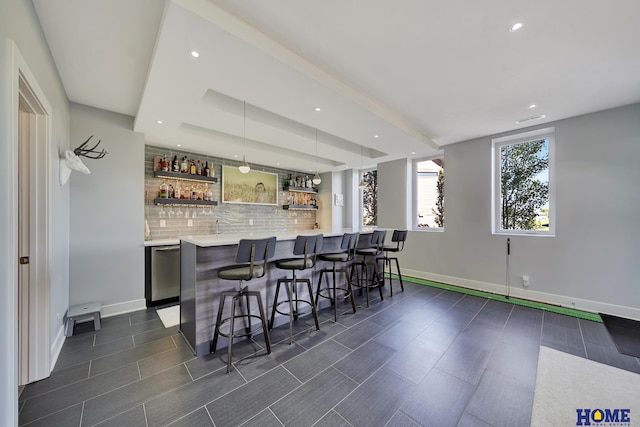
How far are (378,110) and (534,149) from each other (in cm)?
298

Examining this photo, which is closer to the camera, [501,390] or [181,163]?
[501,390]

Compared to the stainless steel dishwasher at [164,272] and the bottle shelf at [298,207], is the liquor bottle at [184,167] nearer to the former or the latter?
the stainless steel dishwasher at [164,272]

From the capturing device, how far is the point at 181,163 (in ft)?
14.1

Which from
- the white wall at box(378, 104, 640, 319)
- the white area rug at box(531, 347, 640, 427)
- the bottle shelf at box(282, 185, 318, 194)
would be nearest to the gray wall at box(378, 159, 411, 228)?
the white wall at box(378, 104, 640, 319)

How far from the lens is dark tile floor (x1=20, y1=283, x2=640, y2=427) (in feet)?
5.30

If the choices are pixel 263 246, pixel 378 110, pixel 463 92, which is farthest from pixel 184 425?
pixel 463 92

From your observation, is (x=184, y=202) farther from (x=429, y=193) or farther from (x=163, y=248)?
(x=429, y=193)

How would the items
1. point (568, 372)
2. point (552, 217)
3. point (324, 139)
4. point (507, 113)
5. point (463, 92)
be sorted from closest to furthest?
point (568, 372) → point (463, 92) → point (507, 113) → point (552, 217) → point (324, 139)

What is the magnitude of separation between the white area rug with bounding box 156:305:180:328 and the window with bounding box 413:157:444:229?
4.74 meters

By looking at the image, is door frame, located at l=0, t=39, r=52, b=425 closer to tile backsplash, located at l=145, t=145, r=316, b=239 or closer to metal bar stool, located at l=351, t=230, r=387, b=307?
tile backsplash, located at l=145, t=145, r=316, b=239

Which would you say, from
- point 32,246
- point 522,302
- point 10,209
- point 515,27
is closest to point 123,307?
point 32,246

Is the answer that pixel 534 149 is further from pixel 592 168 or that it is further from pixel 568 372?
pixel 568 372

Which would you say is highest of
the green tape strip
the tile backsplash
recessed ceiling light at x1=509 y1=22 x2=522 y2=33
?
recessed ceiling light at x1=509 y1=22 x2=522 y2=33

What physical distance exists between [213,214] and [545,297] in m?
5.86
